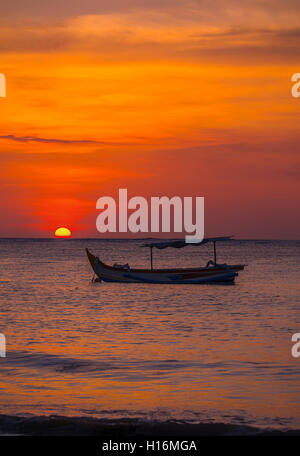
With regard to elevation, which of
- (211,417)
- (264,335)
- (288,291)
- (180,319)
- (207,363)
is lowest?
(211,417)

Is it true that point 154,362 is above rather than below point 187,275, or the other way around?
below

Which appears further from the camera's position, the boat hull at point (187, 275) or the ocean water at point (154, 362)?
the boat hull at point (187, 275)

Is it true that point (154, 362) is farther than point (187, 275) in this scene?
No

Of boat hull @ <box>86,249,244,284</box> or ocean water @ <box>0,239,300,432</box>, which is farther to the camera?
boat hull @ <box>86,249,244,284</box>

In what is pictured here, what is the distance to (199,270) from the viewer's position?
2024 inches

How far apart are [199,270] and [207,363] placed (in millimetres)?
32730

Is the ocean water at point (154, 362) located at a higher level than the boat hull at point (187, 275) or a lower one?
lower

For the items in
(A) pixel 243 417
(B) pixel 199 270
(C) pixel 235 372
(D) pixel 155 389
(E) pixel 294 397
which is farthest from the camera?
(B) pixel 199 270

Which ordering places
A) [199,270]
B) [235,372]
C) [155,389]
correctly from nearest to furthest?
[155,389], [235,372], [199,270]

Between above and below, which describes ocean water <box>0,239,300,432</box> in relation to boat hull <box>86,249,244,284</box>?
below
